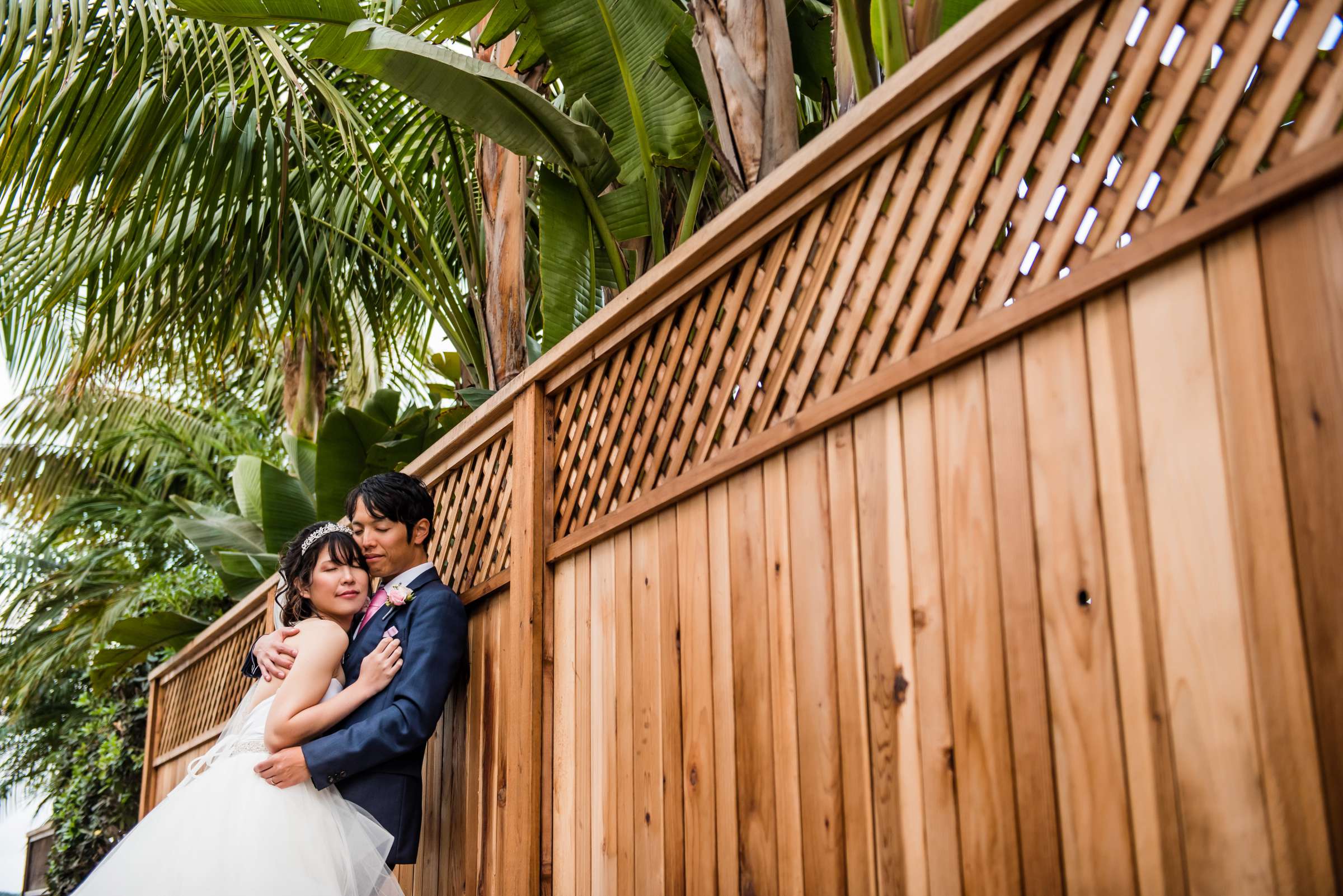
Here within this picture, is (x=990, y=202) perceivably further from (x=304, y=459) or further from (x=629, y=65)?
(x=304, y=459)

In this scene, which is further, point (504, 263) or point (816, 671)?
point (504, 263)

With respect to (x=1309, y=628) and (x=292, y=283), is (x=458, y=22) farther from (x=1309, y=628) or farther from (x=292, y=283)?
(x=1309, y=628)

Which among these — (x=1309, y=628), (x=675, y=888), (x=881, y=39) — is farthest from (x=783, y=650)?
(x=881, y=39)

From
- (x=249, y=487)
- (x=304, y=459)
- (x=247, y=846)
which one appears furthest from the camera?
(x=249, y=487)

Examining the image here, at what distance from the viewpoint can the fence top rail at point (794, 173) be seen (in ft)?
6.95

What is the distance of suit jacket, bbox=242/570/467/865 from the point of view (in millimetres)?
3348

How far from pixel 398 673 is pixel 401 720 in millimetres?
236

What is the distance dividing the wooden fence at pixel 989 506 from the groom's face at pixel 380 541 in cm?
79

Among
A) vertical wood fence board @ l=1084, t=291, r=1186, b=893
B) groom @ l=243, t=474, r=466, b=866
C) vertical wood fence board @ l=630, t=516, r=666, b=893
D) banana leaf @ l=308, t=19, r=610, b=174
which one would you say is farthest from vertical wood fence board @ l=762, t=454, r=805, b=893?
banana leaf @ l=308, t=19, r=610, b=174

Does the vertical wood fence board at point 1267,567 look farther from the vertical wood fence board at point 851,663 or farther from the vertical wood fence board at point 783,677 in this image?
the vertical wood fence board at point 783,677

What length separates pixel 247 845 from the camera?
10.2 ft

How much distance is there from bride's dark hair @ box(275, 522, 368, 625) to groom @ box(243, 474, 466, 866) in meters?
0.07

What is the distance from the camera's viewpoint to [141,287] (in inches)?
252

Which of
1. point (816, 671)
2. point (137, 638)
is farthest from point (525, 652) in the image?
point (137, 638)
